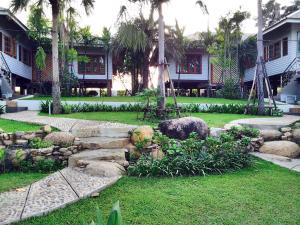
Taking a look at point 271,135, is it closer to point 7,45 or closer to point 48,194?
point 48,194

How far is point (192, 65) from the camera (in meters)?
27.3

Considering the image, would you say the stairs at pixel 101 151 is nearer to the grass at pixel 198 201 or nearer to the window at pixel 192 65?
A: the grass at pixel 198 201

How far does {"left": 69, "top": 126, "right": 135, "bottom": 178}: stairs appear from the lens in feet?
22.3

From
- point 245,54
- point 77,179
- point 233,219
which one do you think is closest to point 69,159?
point 77,179

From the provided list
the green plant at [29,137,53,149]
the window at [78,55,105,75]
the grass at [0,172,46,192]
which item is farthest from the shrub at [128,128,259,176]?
the window at [78,55,105,75]

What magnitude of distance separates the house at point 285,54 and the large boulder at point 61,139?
14.1 meters

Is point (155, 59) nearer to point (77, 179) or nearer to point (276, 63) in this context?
point (276, 63)

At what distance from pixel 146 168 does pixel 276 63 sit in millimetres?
19098

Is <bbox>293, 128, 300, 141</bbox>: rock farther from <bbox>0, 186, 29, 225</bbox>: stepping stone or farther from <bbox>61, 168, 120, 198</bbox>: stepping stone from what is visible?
<bbox>0, 186, 29, 225</bbox>: stepping stone

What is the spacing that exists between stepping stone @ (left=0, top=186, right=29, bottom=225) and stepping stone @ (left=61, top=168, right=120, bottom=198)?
80 centimetres

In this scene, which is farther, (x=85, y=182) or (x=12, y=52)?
(x=12, y=52)

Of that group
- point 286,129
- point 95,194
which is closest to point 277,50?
point 286,129

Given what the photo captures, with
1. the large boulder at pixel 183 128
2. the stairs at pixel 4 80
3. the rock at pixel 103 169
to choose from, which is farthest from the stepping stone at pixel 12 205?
the stairs at pixel 4 80

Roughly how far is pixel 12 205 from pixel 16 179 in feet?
5.66
